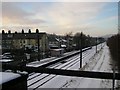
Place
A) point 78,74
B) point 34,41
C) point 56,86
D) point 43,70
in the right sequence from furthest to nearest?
1. point 34,41
2. point 56,86
3. point 43,70
4. point 78,74

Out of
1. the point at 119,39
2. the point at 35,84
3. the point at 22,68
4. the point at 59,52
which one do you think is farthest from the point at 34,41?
the point at 22,68

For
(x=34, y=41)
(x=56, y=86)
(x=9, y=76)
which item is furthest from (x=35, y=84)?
(x=34, y=41)

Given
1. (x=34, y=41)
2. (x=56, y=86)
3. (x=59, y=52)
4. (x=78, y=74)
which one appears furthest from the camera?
(x=34, y=41)

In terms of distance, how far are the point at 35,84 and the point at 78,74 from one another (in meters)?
8.62

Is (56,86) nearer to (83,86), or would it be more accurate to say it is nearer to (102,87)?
(83,86)

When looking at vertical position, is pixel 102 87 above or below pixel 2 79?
below

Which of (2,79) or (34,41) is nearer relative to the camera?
(2,79)

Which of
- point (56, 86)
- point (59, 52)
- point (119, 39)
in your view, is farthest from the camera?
point (59, 52)

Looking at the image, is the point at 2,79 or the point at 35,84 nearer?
the point at 2,79

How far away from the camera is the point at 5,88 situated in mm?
4039

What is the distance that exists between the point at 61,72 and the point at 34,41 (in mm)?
64890

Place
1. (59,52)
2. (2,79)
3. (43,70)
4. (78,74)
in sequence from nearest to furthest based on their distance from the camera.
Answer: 1. (2,79)
2. (78,74)
3. (43,70)
4. (59,52)

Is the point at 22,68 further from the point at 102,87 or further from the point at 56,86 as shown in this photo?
the point at 102,87

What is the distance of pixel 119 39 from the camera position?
1357 inches
